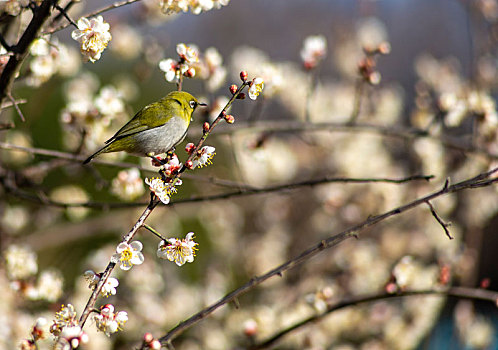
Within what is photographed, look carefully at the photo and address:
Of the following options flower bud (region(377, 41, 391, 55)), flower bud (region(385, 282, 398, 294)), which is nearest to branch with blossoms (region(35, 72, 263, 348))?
flower bud (region(385, 282, 398, 294))

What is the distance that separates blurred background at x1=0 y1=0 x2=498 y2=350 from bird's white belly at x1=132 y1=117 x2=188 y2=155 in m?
0.22

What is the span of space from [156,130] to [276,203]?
10.2 ft

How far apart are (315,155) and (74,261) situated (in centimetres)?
240

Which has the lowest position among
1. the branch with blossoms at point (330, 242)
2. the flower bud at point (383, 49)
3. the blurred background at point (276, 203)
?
the blurred background at point (276, 203)

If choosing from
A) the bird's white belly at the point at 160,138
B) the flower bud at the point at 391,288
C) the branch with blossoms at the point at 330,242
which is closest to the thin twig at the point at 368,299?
the flower bud at the point at 391,288

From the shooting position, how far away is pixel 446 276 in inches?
68.5

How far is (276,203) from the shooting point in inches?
178

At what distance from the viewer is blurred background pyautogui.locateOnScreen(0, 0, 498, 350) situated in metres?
2.14

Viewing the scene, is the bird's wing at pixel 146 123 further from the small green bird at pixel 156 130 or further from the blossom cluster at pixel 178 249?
the blossom cluster at pixel 178 249

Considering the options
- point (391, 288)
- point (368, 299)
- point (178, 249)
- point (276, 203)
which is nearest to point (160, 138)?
point (178, 249)

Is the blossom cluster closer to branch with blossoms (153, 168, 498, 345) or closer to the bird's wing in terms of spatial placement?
branch with blossoms (153, 168, 498, 345)

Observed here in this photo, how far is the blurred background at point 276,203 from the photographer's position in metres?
2.14

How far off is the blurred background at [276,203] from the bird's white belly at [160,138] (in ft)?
0.74

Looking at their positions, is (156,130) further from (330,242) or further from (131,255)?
(330,242)
